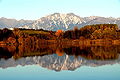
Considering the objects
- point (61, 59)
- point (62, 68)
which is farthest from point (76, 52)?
point (62, 68)

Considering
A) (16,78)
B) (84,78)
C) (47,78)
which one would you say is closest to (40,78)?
(47,78)

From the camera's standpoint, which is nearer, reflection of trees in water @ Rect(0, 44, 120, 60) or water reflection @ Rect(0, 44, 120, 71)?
water reflection @ Rect(0, 44, 120, 71)

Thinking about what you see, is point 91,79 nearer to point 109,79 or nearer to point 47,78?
point 109,79

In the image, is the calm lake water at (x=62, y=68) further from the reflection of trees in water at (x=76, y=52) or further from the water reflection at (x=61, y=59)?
the reflection of trees in water at (x=76, y=52)

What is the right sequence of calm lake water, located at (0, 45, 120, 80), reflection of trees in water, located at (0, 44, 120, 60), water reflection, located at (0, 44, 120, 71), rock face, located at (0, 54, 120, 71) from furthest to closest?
1. reflection of trees in water, located at (0, 44, 120, 60)
2. water reflection, located at (0, 44, 120, 71)
3. rock face, located at (0, 54, 120, 71)
4. calm lake water, located at (0, 45, 120, 80)

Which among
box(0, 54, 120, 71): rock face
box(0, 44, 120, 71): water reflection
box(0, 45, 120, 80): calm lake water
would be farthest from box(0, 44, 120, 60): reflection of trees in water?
box(0, 54, 120, 71): rock face

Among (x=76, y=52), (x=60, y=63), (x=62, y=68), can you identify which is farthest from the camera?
(x=76, y=52)

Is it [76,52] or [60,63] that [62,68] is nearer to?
[60,63]

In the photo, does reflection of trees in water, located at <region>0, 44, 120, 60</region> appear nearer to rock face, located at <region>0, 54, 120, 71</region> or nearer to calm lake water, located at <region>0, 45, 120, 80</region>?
calm lake water, located at <region>0, 45, 120, 80</region>

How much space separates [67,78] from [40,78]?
4406mm

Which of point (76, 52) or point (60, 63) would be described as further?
point (76, 52)

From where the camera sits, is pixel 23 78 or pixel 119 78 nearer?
pixel 119 78

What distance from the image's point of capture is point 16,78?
4175 cm

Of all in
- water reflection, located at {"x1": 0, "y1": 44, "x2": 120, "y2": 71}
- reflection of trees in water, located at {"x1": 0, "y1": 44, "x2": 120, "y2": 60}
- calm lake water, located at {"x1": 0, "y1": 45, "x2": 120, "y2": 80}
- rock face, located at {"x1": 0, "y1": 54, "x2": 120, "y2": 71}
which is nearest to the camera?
calm lake water, located at {"x1": 0, "y1": 45, "x2": 120, "y2": 80}
